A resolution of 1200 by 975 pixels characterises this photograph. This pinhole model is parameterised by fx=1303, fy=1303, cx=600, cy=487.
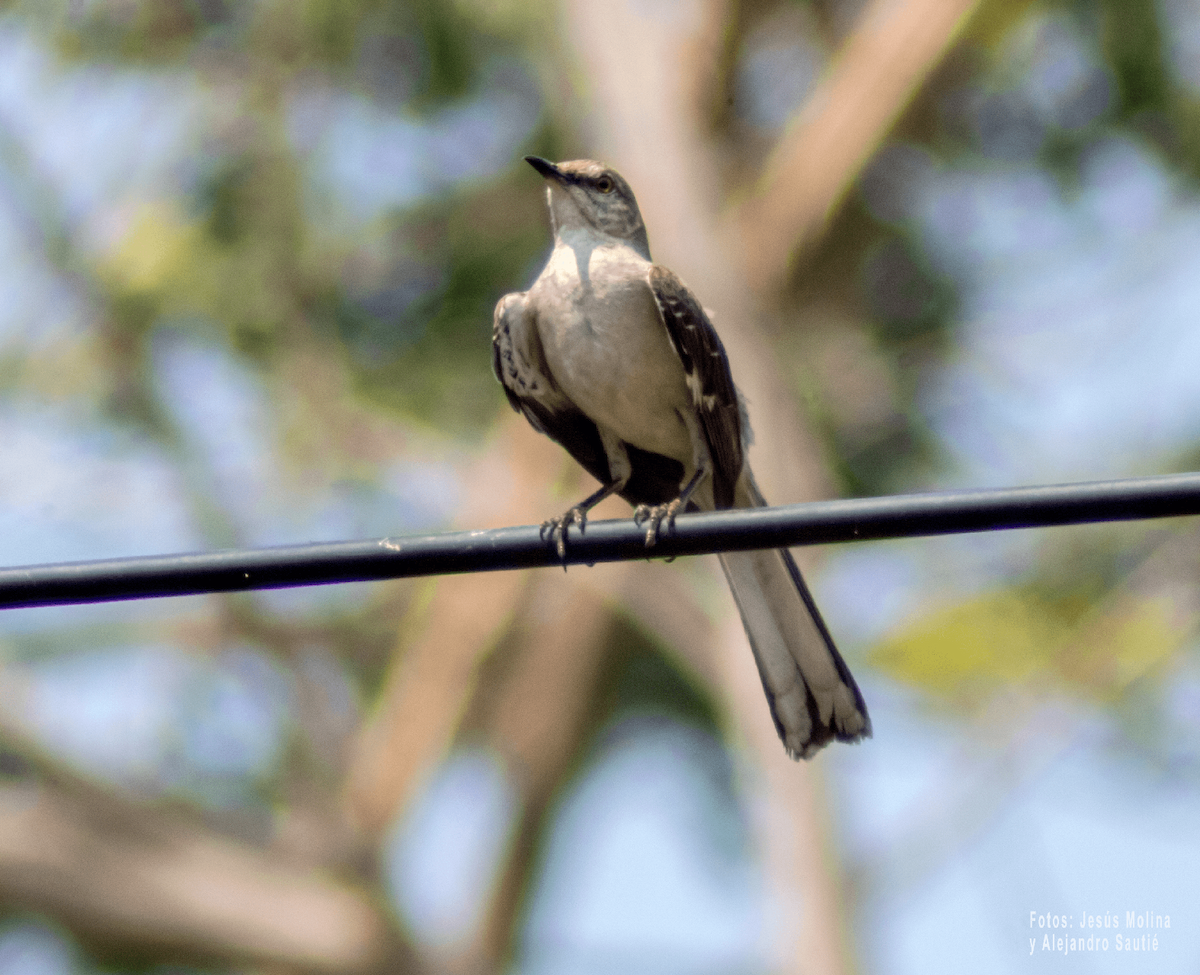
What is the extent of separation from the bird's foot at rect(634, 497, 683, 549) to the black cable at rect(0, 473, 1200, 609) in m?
0.04

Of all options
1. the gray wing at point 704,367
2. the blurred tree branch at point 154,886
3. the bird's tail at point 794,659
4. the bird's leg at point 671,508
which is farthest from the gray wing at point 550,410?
the blurred tree branch at point 154,886

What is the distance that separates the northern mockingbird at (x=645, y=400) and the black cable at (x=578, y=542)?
1.32 metres

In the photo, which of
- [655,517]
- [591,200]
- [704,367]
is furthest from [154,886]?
[655,517]

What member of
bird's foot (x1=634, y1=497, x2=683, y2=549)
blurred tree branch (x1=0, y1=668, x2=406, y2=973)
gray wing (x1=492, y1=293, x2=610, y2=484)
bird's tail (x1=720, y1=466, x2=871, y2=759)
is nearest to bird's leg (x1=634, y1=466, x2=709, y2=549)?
bird's foot (x1=634, y1=497, x2=683, y2=549)

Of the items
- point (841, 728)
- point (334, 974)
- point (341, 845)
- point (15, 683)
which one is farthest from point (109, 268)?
point (841, 728)

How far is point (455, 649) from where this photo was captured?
1112cm

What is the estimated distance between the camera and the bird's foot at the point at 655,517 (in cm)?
324

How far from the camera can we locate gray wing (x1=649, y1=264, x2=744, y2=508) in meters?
5.11

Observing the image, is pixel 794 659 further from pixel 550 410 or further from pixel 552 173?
pixel 552 173

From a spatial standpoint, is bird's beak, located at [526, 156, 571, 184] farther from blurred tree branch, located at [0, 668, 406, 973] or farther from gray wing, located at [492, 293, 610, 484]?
blurred tree branch, located at [0, 668, 406, 973]

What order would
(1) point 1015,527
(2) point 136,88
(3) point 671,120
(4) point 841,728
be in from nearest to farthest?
(1) point 1015,527 < (4) point 841,728 < (3) point 671,120 < (2) point 136,88

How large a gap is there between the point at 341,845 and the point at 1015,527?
29.9ft

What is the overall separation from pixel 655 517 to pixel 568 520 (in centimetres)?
52

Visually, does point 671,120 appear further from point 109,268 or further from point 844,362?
point 109,268
